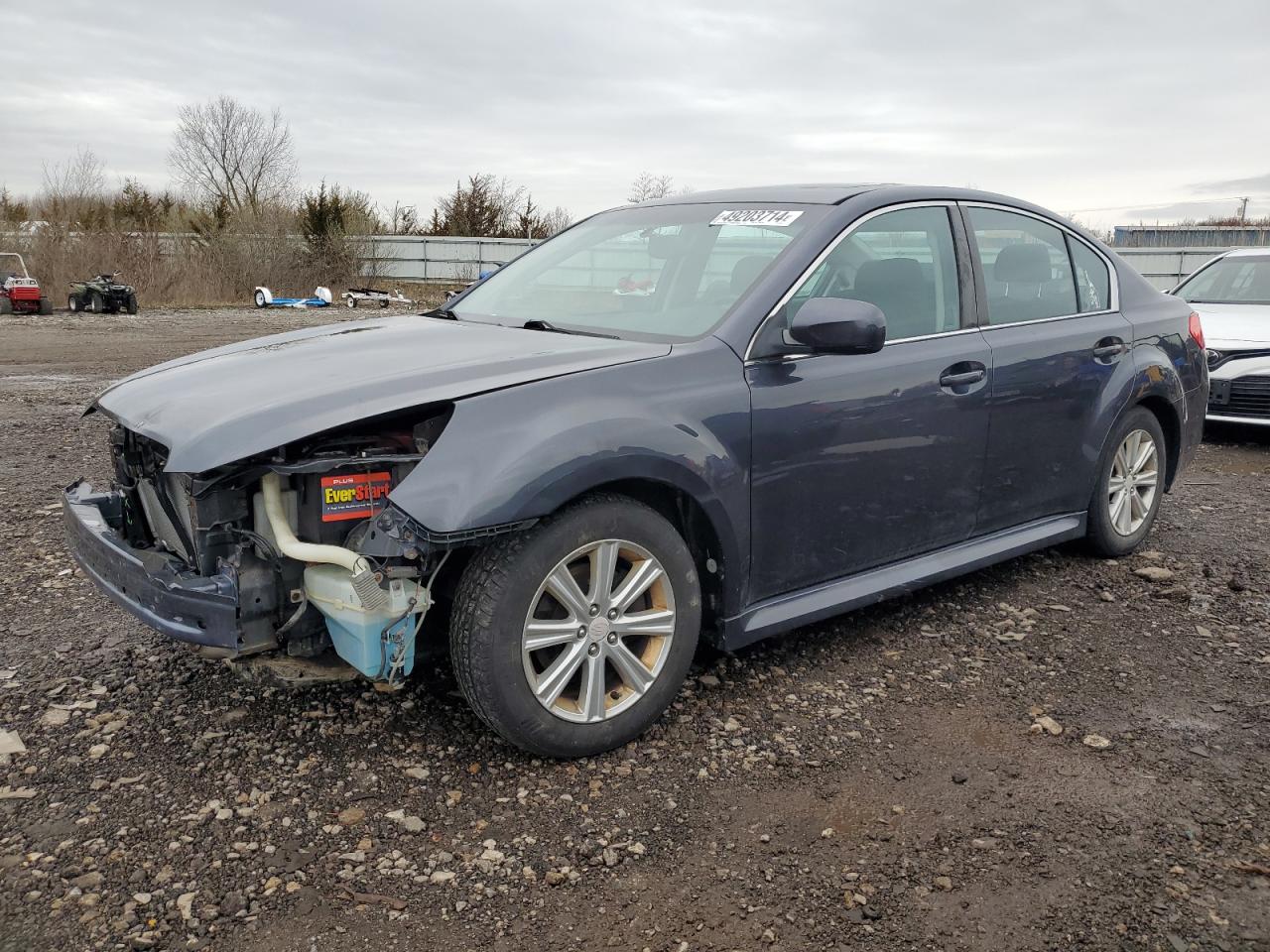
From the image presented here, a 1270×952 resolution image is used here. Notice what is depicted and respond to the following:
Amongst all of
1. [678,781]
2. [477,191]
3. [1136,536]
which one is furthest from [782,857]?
[477,191]

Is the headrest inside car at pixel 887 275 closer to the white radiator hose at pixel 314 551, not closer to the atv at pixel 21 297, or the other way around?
the white radiator hose at pixel 314 551

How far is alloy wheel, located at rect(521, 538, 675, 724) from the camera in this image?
2959 mm

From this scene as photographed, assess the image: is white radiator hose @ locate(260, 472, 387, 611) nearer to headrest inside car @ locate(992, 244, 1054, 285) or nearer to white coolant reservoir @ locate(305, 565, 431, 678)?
white coolant reservoir @ locate(305, 565, 431, 678)

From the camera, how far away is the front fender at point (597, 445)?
2740mm

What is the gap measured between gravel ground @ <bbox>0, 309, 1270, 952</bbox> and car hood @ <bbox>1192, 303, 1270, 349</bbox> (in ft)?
15.1

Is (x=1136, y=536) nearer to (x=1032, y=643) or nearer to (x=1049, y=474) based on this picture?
(x=1049, y=474)

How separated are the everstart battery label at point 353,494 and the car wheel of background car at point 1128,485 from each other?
3.37 m

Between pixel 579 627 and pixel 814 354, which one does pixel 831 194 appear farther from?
pixel 579 627

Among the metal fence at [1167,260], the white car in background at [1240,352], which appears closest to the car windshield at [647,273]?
the white car in background at [1240,352]

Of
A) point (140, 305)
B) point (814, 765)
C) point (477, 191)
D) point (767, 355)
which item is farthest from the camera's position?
point (477, 191)

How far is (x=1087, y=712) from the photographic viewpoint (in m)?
3.53

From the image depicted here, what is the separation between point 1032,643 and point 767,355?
1718 mm

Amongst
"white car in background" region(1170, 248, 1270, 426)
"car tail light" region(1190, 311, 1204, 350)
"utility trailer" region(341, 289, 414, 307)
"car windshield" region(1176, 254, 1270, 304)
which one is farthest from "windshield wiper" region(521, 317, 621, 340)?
"utility trailer" region(341, 289, 414, 307)

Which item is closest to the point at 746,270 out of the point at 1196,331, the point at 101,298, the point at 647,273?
the point at 647,273
